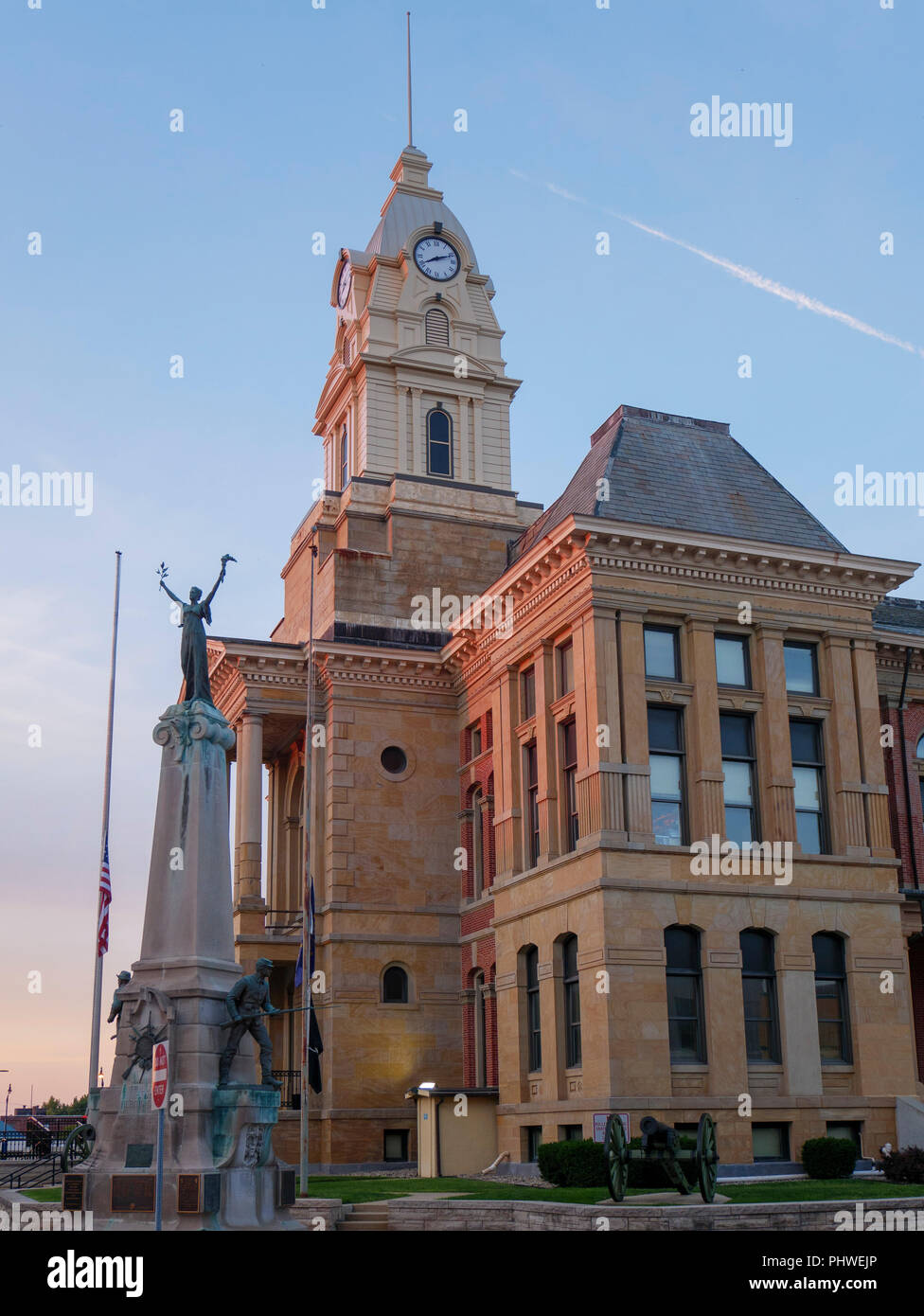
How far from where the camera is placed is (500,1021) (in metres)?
38.5

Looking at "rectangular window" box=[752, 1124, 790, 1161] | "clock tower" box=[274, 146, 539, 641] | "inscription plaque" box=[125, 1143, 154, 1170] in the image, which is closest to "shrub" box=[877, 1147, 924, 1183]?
"rectangular window" box=[752, 1124, 790, 1161]

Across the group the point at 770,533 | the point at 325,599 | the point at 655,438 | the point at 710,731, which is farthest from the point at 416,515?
the point at 710,731

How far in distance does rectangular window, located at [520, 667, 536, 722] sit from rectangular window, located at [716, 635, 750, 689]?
5362 millimetres

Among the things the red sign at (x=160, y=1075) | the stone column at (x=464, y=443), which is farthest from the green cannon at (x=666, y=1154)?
the stone column at (x=464, y=443)

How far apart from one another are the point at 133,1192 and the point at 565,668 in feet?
63.9

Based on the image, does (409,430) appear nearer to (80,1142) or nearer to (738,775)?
(738,775)

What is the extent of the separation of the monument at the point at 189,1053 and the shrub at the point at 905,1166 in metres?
13.7

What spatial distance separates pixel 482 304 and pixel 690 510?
18853mm

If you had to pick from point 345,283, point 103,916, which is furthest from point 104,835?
point 345,283

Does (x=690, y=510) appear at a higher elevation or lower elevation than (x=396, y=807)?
higher

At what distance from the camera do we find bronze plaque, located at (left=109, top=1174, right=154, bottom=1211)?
71.9ft

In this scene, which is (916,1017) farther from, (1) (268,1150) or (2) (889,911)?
(1) (268,1150)

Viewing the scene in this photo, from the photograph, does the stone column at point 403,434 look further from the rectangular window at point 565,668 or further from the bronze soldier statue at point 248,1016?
the bronze soldier statue at point 248,1016

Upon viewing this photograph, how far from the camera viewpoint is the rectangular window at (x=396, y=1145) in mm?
41094
